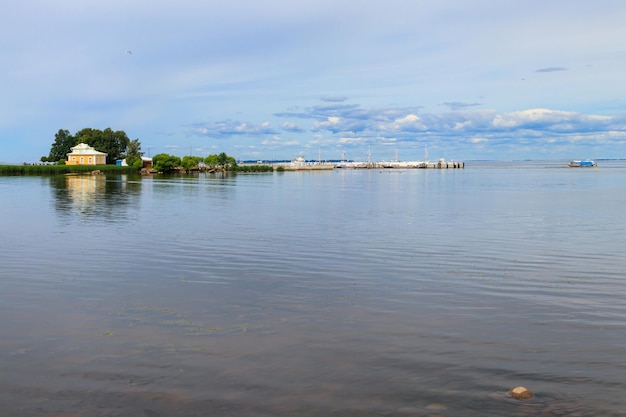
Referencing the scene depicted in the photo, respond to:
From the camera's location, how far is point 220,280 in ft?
62.1

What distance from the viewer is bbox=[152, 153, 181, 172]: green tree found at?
559 ft

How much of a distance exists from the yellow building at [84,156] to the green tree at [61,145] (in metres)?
14.3

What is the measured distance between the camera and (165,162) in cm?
17325

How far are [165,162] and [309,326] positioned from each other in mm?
166410

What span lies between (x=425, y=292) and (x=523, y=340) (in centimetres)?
488

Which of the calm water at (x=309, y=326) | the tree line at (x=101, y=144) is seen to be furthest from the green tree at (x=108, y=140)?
the calm water at (x=309, y=326)

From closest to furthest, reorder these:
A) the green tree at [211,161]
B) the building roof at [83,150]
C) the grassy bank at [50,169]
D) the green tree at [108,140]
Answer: the grassy bank at [50,169]
the building roof at [83,150]
the green tree at [108,140]
the green tree at [211,161]

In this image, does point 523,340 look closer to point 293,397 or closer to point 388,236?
point 293,397

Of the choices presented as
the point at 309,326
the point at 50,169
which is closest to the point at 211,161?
the point at 50,169

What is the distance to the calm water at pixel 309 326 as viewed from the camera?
9445mm

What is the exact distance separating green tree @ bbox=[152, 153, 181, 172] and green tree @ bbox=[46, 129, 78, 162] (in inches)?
1157

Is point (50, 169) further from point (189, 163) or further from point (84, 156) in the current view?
point (189, 163)

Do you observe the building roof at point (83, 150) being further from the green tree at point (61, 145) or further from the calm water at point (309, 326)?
the calm water at point (309, 326)

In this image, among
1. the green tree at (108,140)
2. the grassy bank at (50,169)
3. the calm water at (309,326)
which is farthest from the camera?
the green tree at (108,140)
